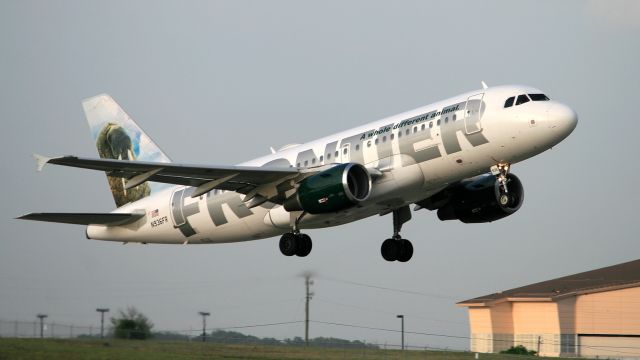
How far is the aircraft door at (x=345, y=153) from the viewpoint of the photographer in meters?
38.7

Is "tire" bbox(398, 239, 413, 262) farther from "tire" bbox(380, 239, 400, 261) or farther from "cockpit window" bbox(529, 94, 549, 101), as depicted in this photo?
"cockpit window" bbox(529, 94, 549, 101)

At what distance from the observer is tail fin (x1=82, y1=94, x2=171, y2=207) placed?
49.1 metres

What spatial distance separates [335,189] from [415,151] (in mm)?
3060

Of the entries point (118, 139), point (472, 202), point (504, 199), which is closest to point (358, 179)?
point (504, 199)

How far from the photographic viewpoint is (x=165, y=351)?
109 feet

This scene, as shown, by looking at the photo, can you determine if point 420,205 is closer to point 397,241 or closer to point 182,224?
point 397,241

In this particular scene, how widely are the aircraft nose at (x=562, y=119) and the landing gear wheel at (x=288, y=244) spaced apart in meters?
10.7

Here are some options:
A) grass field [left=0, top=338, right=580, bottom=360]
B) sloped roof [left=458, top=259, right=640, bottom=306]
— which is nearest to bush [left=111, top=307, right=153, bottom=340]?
grass field [left=0, top=338, right=580, bottom=360]

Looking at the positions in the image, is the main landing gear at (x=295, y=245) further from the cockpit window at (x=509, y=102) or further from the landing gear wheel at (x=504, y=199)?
the cockpit window at (x=509, y=102)

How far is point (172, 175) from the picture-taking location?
38.6 metres

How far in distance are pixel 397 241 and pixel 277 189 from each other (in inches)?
264

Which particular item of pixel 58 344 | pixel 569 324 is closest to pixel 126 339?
pixel 58 344

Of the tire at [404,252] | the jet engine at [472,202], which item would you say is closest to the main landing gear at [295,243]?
the tire at [404,252]

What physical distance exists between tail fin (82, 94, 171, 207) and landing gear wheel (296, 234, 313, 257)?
1020 cm
